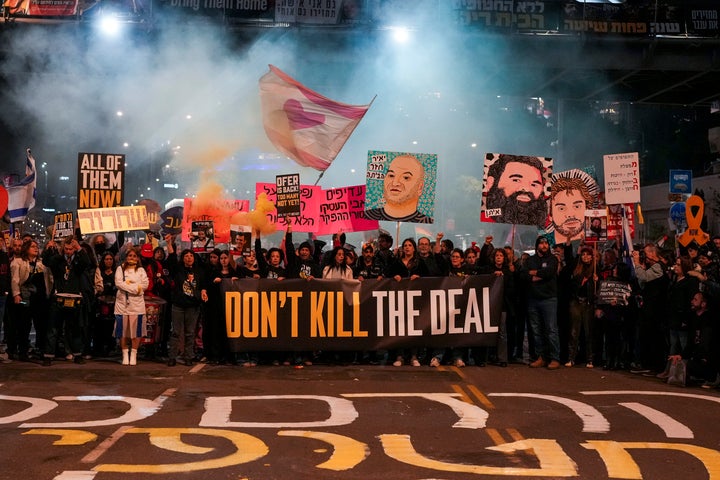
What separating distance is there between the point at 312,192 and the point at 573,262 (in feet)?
17.1

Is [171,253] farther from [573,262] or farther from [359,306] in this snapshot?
[573,262]

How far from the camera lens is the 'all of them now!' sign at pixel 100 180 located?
13.7 metres

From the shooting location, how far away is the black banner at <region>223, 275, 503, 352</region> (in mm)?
12086

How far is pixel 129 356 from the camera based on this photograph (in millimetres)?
11914

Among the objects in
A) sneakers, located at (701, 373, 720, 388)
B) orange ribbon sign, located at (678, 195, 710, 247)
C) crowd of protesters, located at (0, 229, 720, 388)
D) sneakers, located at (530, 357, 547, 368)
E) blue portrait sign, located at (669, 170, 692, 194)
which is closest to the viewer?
sneakers, located at (701, 373, 720, 388)

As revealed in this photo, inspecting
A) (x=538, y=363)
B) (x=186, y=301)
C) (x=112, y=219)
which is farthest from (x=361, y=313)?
(x=112, y=219)

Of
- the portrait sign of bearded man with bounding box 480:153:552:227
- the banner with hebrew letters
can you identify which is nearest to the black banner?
the portrait sign of bearded man with bounding box 480:153:552:227

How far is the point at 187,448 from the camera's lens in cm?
673

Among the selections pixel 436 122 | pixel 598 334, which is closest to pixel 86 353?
pixel 598 334

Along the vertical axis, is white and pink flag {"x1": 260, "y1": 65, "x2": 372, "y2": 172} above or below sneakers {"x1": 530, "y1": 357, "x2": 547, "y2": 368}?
above

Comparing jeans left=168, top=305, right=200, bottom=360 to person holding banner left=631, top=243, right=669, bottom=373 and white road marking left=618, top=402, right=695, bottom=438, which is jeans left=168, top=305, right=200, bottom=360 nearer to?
white road marking left=618, top=402, right=695, bottom=438

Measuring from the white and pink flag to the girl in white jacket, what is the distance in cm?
306

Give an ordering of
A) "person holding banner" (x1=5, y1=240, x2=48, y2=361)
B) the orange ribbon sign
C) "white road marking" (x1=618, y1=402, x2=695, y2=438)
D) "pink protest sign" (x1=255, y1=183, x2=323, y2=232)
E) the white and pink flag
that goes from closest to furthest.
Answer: "white road marking" (x1=618, y1=402, x2=695, y2=438), "person holding banner" (x1=5, y1=240, x2=48, y2=361), the white and pink flag, the orange ribbon sign, "pink protest sign" (x1=255, y1=183, x2=323, y2=232)

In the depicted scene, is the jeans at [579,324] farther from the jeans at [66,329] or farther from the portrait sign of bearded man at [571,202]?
the jeans at [66,329]
